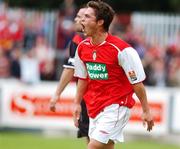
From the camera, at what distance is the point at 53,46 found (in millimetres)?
25891

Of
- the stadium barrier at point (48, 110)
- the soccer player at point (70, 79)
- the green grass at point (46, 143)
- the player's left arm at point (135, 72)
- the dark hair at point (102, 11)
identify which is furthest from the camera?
the stadium barrier at point (48, 110)

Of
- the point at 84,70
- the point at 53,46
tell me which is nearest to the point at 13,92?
the point at 53,46

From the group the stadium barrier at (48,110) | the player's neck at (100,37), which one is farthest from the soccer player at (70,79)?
the stadium barrier at (48,110)

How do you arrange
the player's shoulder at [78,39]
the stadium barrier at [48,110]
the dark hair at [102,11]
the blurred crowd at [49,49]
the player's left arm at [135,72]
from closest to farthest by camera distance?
the player's left arm at [135,72] → the dark hair at [102,11] → the player's shoulder at [78,39] → the stadium barrier at [48,110] → the blurred crowd at [49,49]

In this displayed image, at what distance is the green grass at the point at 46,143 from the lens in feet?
60.1

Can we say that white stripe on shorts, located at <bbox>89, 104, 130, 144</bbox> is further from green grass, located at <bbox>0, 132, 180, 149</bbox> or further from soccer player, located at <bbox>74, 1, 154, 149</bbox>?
green grass, located at <bbox>0, 132, 180, 149</bbox>

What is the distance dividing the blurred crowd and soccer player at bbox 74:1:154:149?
31.2ft

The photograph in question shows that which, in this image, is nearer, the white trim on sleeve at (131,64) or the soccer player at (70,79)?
the white trim on sleeve at (131,64)

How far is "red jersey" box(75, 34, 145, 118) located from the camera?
11.5 metres

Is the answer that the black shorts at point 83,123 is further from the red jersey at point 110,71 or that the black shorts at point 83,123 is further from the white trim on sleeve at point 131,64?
the white trim on sleeve at point 131,64

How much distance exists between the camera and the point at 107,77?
11.8 metres

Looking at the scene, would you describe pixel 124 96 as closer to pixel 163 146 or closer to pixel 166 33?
pixel 163 146

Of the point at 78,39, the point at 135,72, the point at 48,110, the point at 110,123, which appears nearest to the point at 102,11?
the point at 135,72

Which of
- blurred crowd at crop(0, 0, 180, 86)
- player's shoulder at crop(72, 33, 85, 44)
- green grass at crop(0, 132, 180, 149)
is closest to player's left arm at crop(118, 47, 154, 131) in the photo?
player's shoulder at crop(72, 33, 85, 44)
